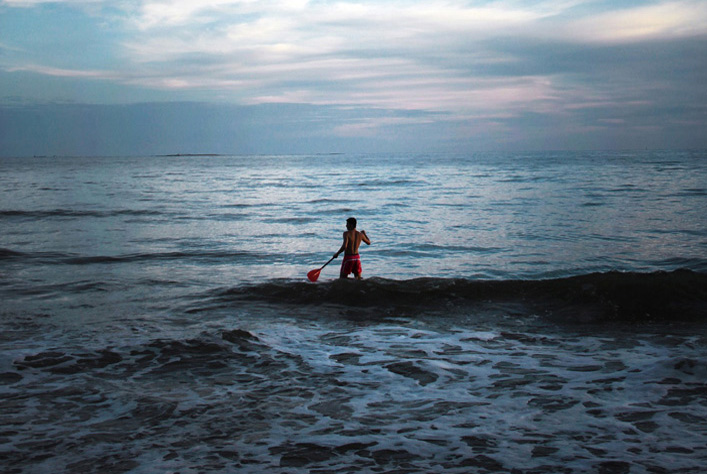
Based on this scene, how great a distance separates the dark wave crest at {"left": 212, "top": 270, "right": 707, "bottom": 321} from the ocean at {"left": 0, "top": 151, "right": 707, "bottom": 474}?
59mm

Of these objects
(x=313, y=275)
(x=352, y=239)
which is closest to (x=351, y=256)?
(x=352, y=239)

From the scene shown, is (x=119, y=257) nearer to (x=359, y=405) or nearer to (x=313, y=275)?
(x=313, y=275)

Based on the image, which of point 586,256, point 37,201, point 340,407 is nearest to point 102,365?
point 340,407

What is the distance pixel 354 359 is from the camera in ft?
23.9

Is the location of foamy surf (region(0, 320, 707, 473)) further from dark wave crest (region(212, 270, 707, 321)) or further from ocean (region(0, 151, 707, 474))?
dark wave crest (region(212, 270, 707, 321))

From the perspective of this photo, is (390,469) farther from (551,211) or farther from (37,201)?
(37,201)

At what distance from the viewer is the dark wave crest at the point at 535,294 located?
409 inches

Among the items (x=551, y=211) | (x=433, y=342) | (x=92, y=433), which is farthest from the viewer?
(x=551, y=211)

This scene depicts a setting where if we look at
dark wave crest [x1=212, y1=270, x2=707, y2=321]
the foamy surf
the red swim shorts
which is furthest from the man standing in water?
the foamy surf

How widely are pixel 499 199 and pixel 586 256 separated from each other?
63.3 ft

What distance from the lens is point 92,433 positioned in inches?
198

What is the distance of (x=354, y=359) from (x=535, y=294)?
570cm

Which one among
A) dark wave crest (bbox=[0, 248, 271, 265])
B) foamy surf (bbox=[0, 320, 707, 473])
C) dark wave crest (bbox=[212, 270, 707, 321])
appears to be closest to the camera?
foamy surf (bbox=[0, 320, 707, 473])

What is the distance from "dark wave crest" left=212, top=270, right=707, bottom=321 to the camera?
1038cm
